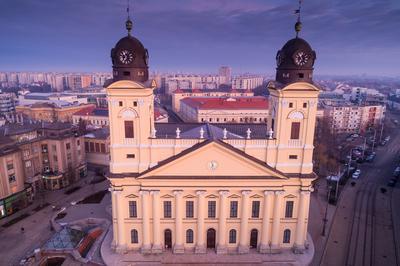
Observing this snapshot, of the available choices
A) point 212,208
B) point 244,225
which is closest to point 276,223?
point 244,225

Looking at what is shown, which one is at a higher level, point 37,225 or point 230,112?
point 230,112

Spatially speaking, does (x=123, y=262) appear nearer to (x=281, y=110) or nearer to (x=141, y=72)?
(x=141, y=72)

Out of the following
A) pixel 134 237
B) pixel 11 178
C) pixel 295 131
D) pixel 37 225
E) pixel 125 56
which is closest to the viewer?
pixel 125 56

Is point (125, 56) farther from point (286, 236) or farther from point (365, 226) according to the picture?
point (365, 226)

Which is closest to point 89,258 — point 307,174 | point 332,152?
point 307,174

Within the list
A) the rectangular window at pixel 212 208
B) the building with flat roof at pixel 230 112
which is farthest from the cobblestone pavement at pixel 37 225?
the building with flat roof at pixel 230 112

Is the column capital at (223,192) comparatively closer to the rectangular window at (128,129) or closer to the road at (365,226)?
the rectangular window at (128,129)

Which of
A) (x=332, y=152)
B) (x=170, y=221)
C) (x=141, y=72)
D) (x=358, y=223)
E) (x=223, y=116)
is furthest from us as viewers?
(x=223, y=116)
